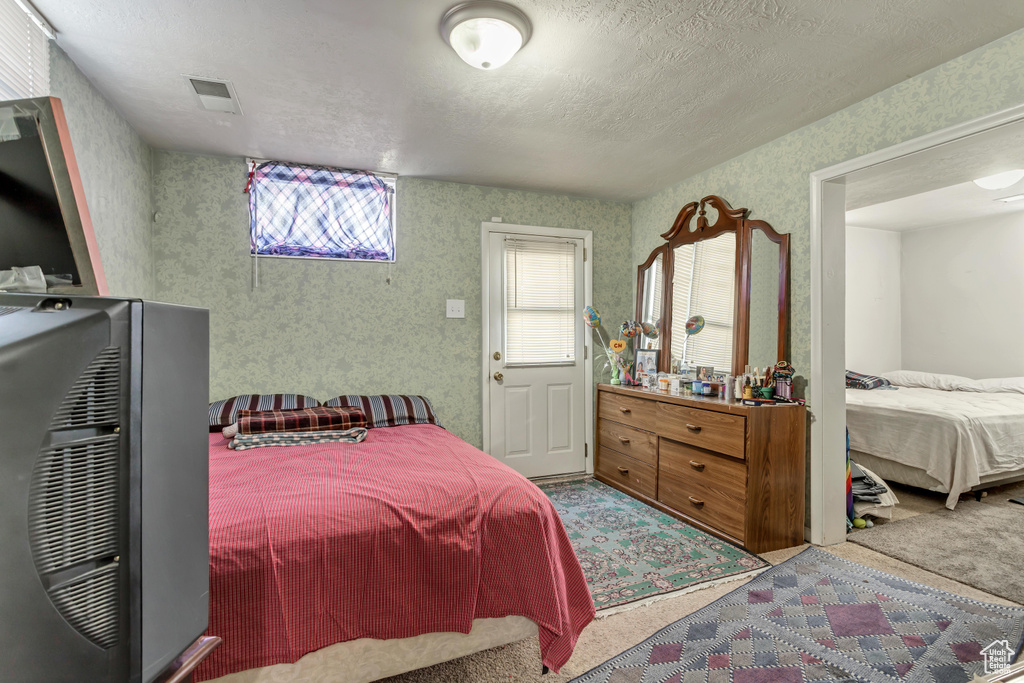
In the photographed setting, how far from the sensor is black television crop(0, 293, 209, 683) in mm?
584

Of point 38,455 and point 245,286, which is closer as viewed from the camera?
point 38,455

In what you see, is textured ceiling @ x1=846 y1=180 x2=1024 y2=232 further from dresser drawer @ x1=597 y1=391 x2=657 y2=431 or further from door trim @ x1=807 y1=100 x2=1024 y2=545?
→ dresser drawer @ x1=597 y1=391 x2=657 y2=431

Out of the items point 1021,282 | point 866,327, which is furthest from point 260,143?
point 1021,282

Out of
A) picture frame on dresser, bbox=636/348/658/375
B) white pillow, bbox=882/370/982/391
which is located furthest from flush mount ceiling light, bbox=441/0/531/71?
white pillow, bbox=882/370/982/391

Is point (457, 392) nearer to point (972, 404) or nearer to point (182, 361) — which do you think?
point (182, 361)

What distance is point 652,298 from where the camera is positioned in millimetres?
4160

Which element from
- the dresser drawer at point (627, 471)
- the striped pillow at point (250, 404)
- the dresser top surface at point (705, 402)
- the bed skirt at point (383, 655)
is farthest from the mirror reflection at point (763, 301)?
the striped pillow at point (250, 404)

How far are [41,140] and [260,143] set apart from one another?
2.51 meters

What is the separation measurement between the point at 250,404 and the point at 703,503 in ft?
9.41

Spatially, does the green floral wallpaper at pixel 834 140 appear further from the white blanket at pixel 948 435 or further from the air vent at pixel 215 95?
the air vent at pixel 215 95

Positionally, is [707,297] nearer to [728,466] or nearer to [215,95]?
[728,466]

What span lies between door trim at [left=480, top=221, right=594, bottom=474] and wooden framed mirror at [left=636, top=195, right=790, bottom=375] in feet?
1.55

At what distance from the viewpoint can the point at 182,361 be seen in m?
0.76

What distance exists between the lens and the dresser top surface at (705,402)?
8.83ft
